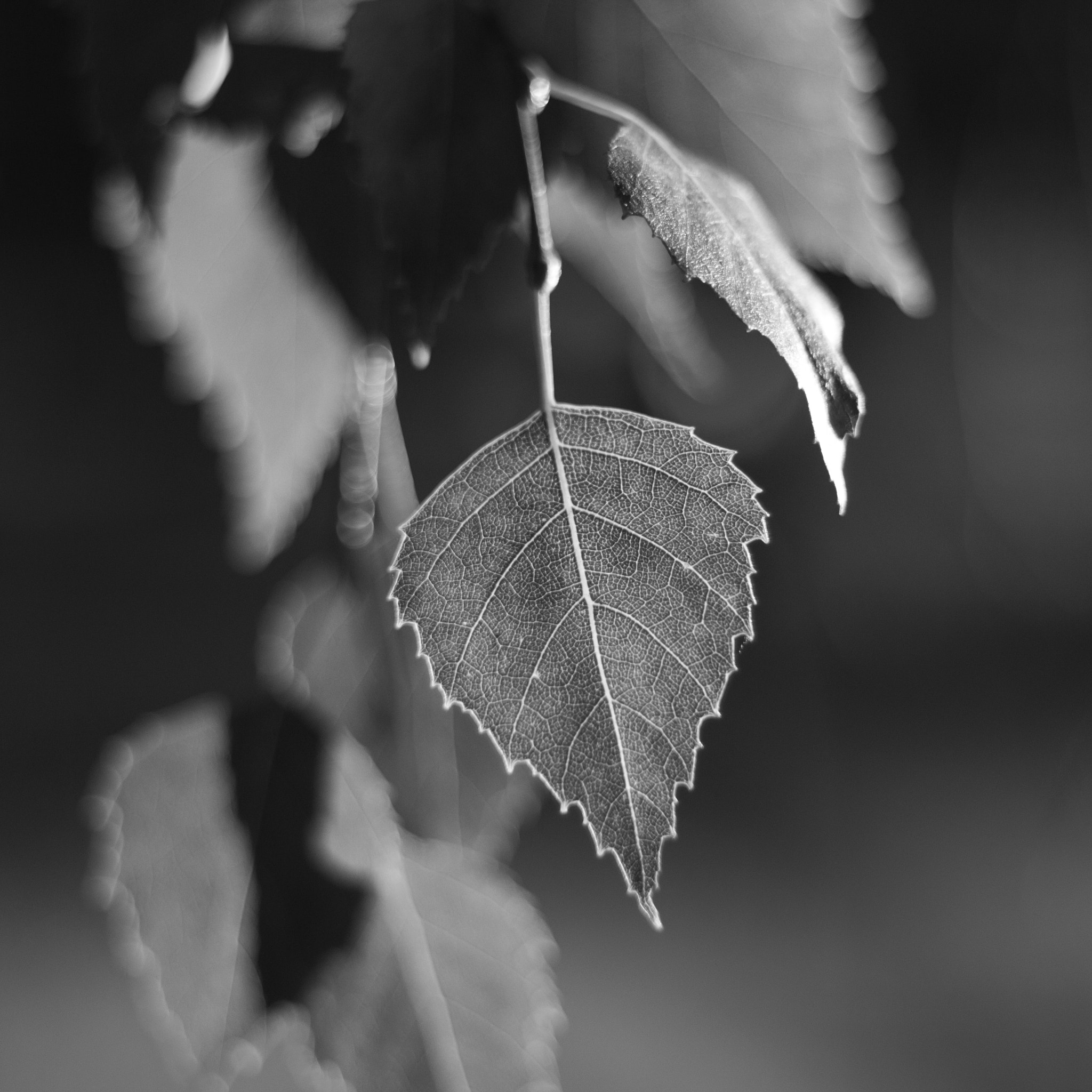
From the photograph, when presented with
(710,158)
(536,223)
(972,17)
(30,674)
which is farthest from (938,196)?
(30,674)

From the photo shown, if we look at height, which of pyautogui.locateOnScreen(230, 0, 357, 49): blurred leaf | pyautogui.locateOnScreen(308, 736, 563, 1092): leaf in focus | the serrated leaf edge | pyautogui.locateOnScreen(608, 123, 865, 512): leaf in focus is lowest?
pyautogui.locateOnScreen(308, 736, 563, 1092): leaf in focus

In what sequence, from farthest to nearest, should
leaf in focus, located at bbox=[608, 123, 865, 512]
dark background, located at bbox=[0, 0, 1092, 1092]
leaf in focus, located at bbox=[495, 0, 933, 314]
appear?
dark background, located at bbox=[0, 0, 1092, 1092], leaf in focus, located at bbox=[495, 0, 933, 314], leaf in focus, located at bbox=[608, 123, 865, 512]

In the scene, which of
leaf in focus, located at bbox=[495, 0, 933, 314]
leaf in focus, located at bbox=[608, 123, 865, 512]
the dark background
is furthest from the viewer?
the dark background

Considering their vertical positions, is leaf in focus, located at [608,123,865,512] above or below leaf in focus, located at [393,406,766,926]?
above

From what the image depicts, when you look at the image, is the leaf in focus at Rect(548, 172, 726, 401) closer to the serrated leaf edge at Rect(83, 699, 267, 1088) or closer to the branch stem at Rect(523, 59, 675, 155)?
the branch stem at Rect(523, 59, 675, 155)

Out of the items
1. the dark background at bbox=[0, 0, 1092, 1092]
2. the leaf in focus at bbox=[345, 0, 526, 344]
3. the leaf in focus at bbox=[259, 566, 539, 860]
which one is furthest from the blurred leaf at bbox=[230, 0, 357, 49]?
the dark background at bbox=[0, 0, 1092, 1092]
